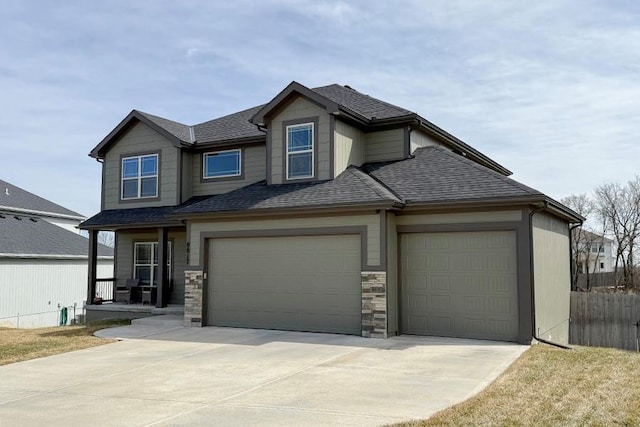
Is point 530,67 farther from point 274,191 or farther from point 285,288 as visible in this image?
point 285,288

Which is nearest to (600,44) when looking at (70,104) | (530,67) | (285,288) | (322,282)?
(530,67)

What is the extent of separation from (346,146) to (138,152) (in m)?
7.50

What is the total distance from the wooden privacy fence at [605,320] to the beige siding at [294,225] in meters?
7.29

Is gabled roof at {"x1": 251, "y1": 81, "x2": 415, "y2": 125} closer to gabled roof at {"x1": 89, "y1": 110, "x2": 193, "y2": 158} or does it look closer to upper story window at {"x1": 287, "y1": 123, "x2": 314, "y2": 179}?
upper story window at {"x1": 287, "y1": 123, "x2": 314, "y2": 179}

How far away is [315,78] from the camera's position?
19234mm

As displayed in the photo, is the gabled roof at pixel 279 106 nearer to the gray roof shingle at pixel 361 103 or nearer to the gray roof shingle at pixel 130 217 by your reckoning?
the gray roof shingle at pixel 361 103

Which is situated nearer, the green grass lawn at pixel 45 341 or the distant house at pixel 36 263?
the green grass lawn at pixel 45 341

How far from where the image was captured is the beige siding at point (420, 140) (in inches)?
597

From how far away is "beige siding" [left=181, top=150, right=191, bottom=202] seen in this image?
57.6 ft

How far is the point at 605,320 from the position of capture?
15.4 metres

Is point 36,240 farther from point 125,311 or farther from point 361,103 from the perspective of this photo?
point 361,103

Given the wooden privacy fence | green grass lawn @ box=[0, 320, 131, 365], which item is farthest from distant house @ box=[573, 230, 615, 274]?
green grass lawn @ box=[0, 320, 131, 365]

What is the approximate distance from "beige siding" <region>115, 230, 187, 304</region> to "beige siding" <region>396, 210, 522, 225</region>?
25.8 feet

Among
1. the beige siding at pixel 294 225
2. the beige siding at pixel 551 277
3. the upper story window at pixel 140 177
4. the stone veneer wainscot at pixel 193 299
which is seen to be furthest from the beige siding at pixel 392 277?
the upper story window at pixel 140 177
